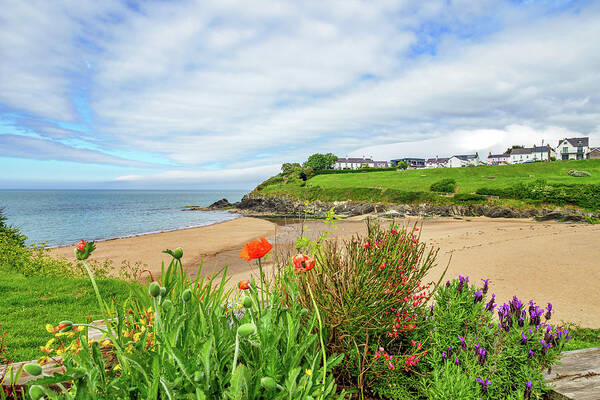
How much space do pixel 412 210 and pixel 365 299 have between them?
33679 mm

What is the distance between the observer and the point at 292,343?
180 centimetres

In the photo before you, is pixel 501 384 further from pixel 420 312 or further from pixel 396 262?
pixel 396 262

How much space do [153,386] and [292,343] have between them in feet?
2.42

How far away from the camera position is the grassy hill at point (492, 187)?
2866cm

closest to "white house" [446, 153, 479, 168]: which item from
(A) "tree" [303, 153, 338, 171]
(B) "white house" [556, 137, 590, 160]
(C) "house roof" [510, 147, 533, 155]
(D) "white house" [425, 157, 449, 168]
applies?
(D) "white house" [425, 157, 449, 168]

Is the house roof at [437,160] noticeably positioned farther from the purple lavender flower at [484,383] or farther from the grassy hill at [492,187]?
the purple lavender flower at [484,383]

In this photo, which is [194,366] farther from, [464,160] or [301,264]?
[464,160]

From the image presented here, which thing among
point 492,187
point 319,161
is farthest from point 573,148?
point 319,161

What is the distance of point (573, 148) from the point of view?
234 feet

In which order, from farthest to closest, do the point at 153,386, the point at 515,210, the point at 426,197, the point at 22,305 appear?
the point at 426,197 → the point at 515,210 → the point at 22,305 → the point at 153,386

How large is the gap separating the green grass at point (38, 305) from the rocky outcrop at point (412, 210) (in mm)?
11765

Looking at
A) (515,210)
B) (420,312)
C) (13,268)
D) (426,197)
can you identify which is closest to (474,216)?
A: (515,210)

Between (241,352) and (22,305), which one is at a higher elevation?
(241,352)

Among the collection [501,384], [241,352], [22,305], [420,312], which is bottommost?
[22,305]
